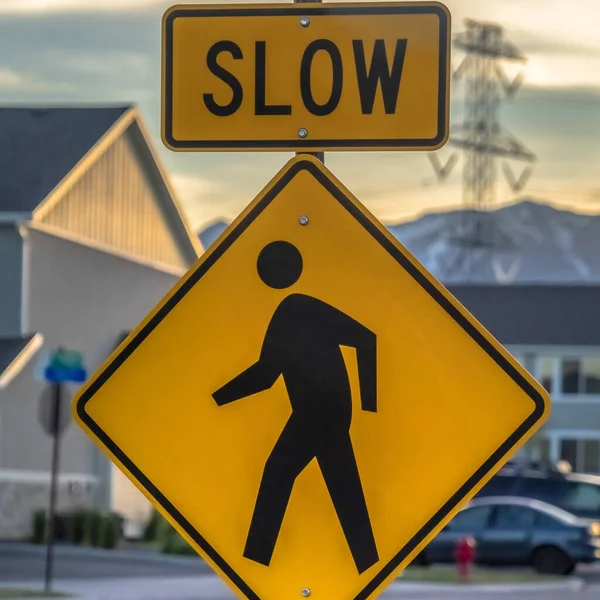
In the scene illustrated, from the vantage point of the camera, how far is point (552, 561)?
23.8 meters

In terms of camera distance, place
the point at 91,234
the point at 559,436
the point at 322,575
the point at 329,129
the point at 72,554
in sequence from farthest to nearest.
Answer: the point at 559,436 < the point at 91,234 < the point at 72,554 < the point at 329,129 < the point at 322,575

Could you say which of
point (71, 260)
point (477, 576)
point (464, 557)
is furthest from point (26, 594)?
point (71, 260)

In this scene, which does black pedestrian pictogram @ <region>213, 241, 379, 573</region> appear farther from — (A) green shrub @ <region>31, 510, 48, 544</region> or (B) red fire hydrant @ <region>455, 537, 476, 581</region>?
(A) green shrub @ <region>31, 510, 48, 544</region>

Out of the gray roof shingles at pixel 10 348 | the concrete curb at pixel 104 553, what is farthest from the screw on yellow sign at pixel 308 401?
the gray roof shingles at pixel 10 348

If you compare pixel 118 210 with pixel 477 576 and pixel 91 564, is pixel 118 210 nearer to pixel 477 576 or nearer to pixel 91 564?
pixel 91 564

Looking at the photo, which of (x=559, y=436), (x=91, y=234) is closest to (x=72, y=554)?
(x=91, y=234)

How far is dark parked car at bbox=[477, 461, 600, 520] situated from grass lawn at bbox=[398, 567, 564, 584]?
11.6 ft

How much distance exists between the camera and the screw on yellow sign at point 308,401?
3.82 meters

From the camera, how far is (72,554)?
24.1 metres

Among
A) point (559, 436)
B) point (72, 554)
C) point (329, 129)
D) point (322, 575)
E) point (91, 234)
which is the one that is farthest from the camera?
point (559, 436)

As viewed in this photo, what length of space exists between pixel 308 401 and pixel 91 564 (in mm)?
19220

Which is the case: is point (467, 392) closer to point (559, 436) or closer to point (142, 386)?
point (142, 386)

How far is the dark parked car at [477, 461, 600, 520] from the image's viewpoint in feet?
90.0

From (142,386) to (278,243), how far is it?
534 mm
